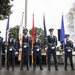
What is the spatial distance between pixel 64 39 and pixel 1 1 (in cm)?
706

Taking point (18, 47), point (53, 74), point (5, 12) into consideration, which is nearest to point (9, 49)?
point (18, 47)

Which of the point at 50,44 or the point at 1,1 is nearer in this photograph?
the point at 50,44

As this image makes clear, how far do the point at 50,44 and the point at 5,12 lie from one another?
7360mm

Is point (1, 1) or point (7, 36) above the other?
point (1, 1)

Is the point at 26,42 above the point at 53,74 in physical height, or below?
above

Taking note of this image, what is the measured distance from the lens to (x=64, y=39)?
544 inches

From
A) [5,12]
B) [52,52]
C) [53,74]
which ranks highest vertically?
[5,12]

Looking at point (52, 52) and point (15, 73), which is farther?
point (52, 52)

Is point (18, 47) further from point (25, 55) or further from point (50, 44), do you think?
point (50, 44)

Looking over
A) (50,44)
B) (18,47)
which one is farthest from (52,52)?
(18,47)

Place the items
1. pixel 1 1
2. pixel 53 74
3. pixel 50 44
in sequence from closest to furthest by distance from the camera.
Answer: pixel 53 74 < pixel 50 44 < pixel 1 1

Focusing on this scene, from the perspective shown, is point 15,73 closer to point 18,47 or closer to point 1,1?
point 18,47

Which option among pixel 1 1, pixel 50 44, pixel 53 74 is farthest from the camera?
pixel 1 1

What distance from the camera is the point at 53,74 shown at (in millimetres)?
11492
